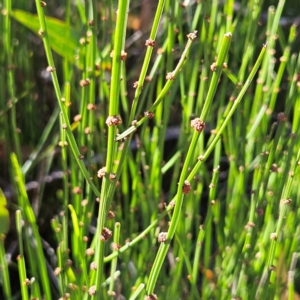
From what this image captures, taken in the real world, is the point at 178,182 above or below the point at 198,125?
below

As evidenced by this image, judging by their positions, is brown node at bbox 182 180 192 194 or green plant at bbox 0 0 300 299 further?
green plant at bbox 0 0 300 299

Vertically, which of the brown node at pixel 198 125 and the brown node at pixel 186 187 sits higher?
the brown node at pixel 198 125

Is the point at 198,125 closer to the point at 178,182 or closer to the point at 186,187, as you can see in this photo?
the point at 186,187

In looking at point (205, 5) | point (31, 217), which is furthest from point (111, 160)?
point (205, 5)

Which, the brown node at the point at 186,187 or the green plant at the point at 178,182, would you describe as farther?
the green plant at the point at 178,182

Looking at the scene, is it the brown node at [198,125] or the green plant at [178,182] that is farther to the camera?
the green plant at [178,182]

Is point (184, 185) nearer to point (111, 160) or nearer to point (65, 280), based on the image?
point (111, 160)

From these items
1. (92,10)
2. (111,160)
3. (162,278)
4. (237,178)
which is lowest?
(162,278)

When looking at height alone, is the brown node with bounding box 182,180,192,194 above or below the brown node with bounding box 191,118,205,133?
below

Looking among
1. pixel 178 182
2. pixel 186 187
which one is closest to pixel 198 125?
pixel 186 187

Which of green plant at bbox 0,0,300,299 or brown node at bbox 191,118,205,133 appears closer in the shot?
brown node at bbox 191,118,205,133

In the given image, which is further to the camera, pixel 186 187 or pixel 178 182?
pixel 178 182
